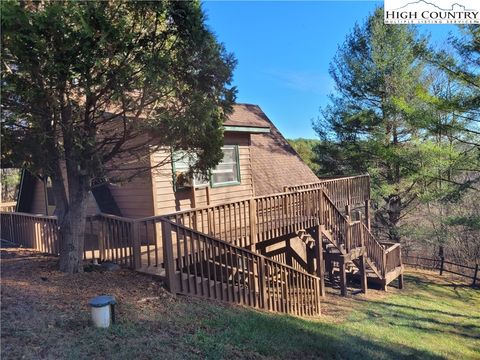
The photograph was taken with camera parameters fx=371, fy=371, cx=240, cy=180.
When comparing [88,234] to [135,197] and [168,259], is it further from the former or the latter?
[168,259]

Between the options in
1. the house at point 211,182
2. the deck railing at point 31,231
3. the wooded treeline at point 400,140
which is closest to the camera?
the deck railing at point 31,231

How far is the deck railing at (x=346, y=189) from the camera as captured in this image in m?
13.3

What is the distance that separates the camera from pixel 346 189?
14.7 meters

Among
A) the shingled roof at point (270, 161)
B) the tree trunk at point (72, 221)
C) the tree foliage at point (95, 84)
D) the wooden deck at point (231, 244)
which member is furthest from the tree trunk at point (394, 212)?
the tree trunk at point (72, 221)

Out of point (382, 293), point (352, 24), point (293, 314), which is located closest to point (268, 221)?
point (293, 314)

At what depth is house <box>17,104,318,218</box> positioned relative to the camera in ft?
29.3

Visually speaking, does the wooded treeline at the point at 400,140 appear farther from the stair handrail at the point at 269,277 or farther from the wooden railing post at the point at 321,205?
the stair handrail at the point at 269,277

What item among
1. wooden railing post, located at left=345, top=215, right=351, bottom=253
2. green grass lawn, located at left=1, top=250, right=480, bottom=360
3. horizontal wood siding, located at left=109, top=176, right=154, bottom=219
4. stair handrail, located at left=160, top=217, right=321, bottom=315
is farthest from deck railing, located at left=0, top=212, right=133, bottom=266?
wooden railing post, located at left=345, top=215, right=351, bottom=253

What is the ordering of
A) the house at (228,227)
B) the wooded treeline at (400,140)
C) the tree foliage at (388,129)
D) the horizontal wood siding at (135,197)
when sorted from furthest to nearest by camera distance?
1. the tree foliage at (388,129)
2. the wooded treeline at (400,140)
3. the horizontal wood siding at (135,197)
4. the house at (228,227)

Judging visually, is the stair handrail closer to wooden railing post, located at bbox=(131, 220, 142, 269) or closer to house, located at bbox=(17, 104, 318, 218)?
wooden railing post, located at bbox=(131, 220, 142, 269)

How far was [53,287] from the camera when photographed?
5.07 metres

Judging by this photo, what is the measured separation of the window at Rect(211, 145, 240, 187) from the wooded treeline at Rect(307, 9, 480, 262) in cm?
717

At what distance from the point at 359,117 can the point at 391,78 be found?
226 cm

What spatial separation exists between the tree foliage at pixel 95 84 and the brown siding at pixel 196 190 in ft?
6.28
